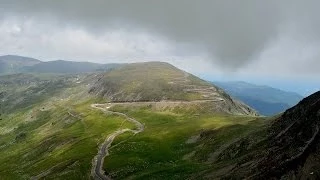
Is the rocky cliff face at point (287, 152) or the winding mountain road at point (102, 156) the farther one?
the winding mountain road at point (102, 156)

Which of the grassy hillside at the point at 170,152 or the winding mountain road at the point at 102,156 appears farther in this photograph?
the winding mountain road at the point at 102,156

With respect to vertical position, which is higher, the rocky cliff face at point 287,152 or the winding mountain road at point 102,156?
the rocky cliff face at point 287,152

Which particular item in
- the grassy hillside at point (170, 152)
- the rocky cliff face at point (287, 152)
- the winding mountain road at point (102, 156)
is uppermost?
the rocky cliff face at point (287, 152)

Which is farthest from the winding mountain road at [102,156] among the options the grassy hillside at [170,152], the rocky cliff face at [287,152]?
the rocky cliff face at [287,152]

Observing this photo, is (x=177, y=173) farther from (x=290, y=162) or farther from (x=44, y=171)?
(x=44, y=171)

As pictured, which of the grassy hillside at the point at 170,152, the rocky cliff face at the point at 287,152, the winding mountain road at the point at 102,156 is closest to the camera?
the rocky cliff face at the point at 287,152

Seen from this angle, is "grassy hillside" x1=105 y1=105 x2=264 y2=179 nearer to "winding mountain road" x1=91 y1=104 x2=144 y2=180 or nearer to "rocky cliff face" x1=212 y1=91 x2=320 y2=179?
"winding mountain road" x1=91 y1=104 x2=144 y2=180

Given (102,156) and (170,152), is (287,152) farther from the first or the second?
(102,156)

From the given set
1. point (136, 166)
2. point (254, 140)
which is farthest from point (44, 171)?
point (254, 140)

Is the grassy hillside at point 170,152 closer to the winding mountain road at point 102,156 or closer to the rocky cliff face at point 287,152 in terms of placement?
→ the winding mountain road at point 102,156

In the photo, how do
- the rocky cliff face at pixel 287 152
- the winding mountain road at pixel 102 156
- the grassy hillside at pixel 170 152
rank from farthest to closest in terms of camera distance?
the winding mountain road at pixel 102 156 < the grassy hillside at pixel 170 152 < the rocky cliff face at pixel 287 152

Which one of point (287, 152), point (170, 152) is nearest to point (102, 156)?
point (170, 152)
